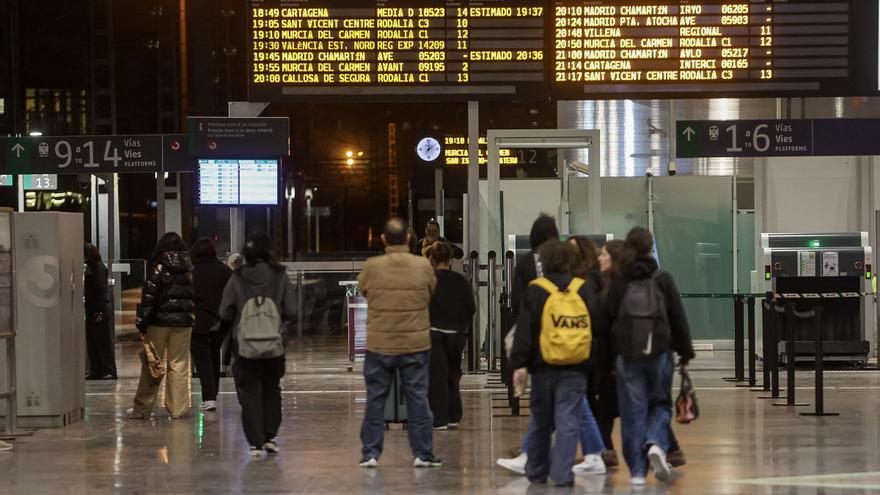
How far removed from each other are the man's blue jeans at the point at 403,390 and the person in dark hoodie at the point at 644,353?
52.3 inches

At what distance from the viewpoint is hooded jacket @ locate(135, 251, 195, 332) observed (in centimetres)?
1209


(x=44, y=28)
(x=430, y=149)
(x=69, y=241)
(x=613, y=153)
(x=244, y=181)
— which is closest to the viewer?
(x=69, y=241)

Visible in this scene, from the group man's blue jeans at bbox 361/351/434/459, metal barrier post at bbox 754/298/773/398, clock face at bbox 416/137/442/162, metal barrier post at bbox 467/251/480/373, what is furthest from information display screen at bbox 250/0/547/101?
clock face at bbox 416/137/442/162

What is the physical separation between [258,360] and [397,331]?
1428mm

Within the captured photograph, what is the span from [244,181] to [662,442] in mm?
8596

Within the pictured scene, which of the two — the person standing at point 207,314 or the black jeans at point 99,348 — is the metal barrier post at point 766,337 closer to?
the person standing at point 207,314

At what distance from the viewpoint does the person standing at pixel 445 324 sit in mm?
10934

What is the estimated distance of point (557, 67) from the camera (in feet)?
47.9

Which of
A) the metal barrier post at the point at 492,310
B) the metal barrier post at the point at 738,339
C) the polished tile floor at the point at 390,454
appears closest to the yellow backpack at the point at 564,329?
the polished tile floor at the point at 390,454

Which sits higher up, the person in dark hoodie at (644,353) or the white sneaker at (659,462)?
the person in dark hoodie at (644,353)

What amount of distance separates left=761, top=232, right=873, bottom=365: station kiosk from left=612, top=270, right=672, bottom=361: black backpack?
26.7ft

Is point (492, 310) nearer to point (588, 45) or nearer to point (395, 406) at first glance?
point (588, 45)

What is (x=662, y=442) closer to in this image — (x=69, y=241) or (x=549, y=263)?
(x=549, y=263)

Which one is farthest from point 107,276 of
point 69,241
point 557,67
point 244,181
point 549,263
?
point 549,263
